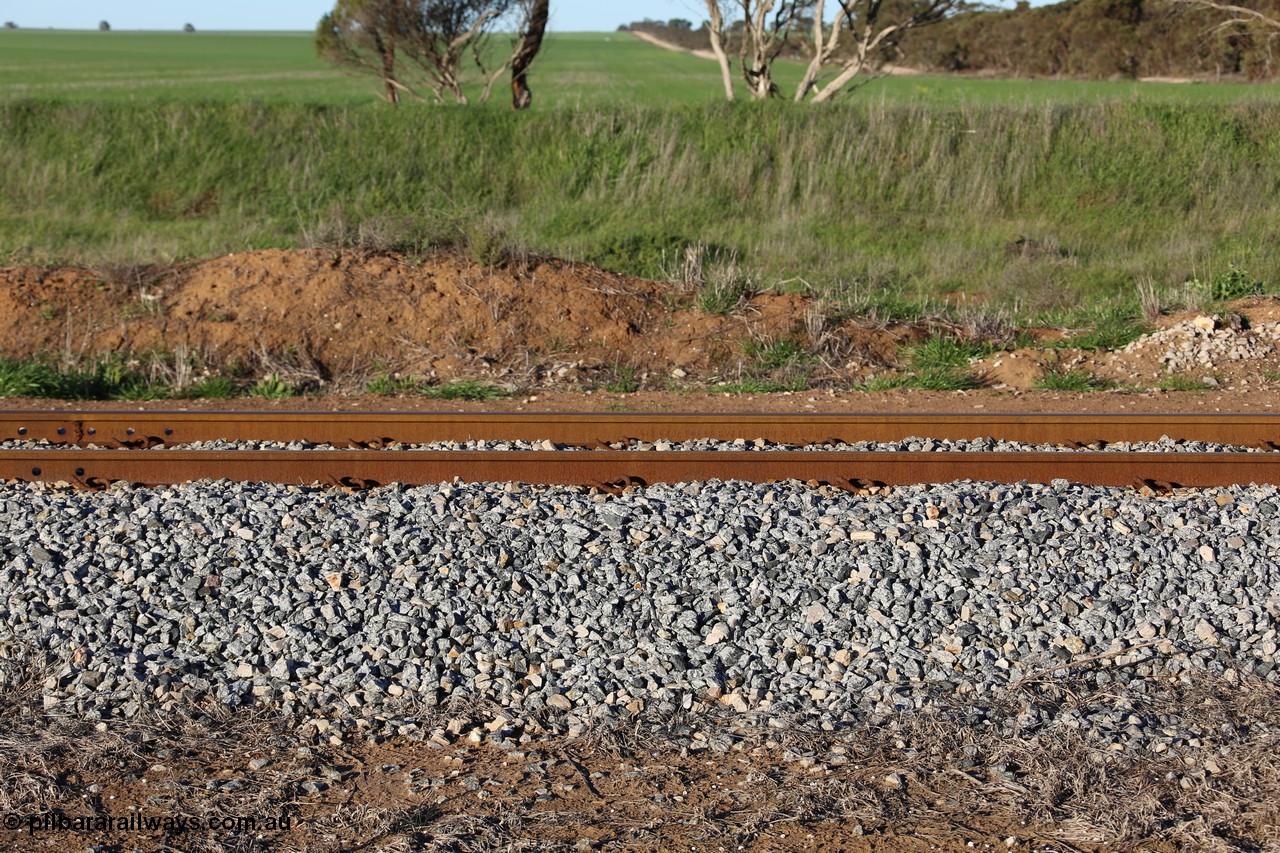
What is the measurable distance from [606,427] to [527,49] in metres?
15.3

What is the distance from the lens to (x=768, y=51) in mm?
21094

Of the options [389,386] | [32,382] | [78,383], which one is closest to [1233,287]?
[389,386]

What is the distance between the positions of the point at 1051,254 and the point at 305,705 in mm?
13476

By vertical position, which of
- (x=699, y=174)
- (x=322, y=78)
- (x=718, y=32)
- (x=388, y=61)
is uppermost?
(x=322, y=78)

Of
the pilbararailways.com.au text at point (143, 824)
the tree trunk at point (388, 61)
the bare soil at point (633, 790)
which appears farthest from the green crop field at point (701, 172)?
the pilbararailways.com.au text at point (143, 824)

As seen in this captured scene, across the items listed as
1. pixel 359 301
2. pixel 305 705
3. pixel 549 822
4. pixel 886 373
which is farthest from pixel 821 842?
pixel 359 301

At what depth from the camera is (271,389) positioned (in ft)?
33.9

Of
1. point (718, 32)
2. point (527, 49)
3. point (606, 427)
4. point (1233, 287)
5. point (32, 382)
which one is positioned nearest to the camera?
point (606, 427)

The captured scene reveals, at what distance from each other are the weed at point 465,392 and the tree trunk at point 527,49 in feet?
38.3

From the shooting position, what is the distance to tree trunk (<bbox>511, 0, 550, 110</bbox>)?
21172mm

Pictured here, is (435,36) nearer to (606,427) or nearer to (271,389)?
(271,389)

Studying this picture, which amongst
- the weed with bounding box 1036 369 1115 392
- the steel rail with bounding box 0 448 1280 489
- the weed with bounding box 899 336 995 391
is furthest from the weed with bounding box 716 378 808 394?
the steel rail with bounding box 0 448 1280 489

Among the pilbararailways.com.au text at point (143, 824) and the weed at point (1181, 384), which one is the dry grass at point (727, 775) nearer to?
the pilbararailways.com.au text at point (143, 824)

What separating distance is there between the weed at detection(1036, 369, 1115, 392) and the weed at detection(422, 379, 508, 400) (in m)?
4.72
